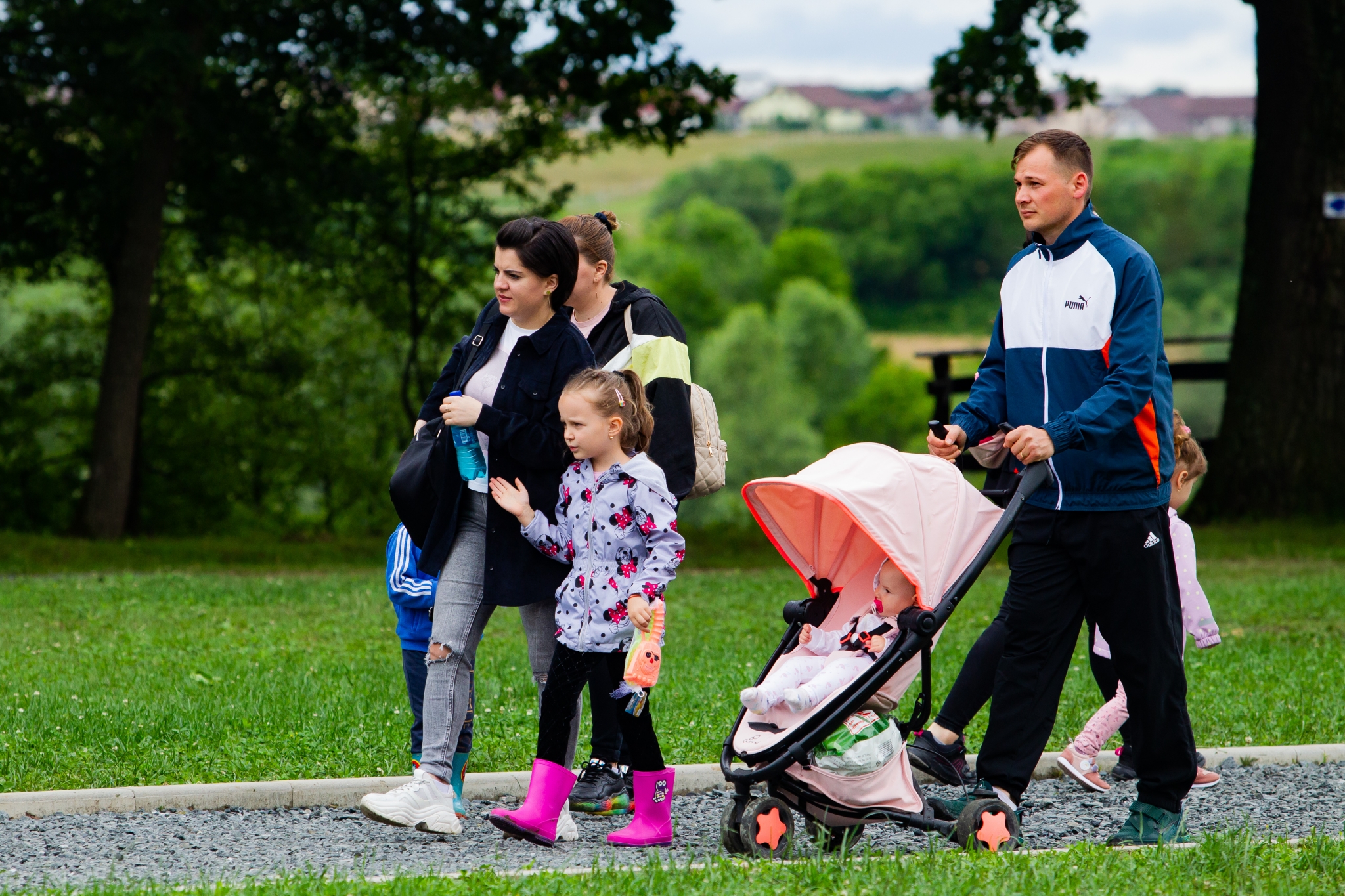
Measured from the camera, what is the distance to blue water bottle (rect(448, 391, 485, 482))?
4.68 metres

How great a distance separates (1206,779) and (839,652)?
193 cm

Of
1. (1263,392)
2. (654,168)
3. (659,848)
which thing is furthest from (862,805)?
(654,168)

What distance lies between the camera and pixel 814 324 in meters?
72.9

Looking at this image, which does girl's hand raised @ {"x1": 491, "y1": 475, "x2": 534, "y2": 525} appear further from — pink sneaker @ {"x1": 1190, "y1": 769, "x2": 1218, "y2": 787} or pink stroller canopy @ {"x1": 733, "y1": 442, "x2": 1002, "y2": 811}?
pink sneaker @ {"x1": 1190, "y1": 769, "x2": 1218, "y2": 787}

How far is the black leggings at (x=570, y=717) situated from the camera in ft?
15.2

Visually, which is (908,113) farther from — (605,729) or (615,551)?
(615,551)

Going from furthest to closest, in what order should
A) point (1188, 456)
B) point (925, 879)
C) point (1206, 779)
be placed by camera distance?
point (1188, 456), point (1206, 779), point (925, 879)

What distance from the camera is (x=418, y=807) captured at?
4.65m

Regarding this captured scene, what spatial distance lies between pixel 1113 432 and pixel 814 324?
227 feet

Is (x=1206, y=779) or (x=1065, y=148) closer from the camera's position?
(x=1065, y=148)

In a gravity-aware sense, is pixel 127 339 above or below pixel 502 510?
above

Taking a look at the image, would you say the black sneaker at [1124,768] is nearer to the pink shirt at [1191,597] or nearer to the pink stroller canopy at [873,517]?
the pink shirt at [1191,597]

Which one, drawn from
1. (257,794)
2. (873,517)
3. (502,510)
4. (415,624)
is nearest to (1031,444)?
(873,517)

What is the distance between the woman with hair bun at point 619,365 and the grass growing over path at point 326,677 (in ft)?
1.27
